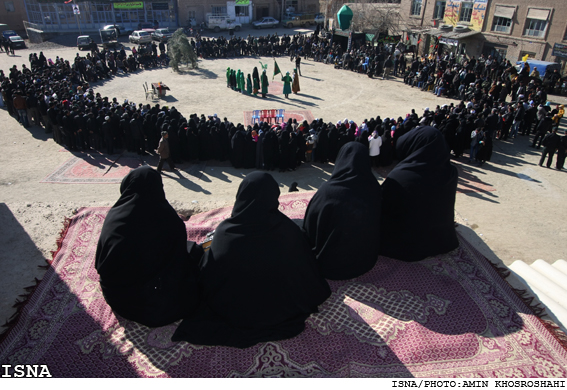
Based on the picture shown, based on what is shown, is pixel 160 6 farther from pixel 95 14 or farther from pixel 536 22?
pixel 536 22

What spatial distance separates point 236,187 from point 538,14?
19.3 m

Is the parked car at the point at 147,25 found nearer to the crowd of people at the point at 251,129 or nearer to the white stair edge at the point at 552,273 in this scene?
the crowd of people at the point at 251,129

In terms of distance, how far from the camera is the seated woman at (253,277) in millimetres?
3629

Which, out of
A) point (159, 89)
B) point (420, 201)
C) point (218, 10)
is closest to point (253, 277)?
point (420, 201)

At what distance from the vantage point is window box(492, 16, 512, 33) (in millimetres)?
20561

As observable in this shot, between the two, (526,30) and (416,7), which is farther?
(416,7)

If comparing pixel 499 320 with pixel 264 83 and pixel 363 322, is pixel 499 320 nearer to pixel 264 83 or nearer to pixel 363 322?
pixel 363 322

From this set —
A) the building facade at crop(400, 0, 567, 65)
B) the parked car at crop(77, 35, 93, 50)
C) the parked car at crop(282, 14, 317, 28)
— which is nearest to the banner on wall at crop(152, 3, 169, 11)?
the parked car at crop(77, 35, 93, 50)

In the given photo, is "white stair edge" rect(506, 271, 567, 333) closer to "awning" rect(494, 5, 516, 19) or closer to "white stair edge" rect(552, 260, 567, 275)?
"white stair edge" rect(552, 260, 567, 275)

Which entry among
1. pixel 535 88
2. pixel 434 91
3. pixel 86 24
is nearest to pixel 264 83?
pixel 434 91

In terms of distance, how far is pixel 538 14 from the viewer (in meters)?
19.1

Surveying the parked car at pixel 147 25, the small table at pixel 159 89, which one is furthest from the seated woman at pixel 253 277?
the parked car at pixel 147 25

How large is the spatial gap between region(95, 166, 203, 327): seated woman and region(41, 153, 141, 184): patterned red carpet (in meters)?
5.67

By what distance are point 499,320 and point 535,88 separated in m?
14.6
